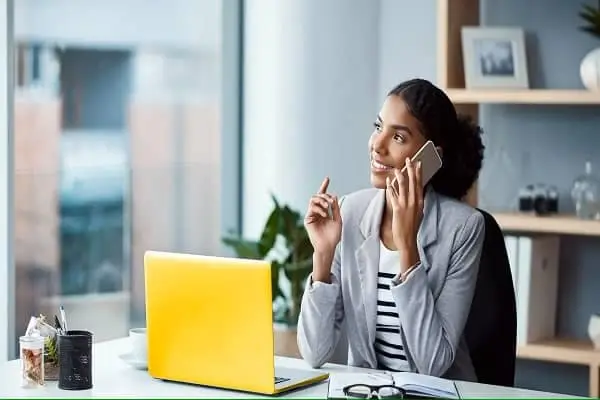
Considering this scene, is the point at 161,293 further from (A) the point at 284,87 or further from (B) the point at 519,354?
(A) the point at 284,87

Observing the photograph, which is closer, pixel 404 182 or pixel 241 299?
pixel 241 299

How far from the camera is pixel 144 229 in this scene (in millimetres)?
4637

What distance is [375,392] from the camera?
2.29 meters

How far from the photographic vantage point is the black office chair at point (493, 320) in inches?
112

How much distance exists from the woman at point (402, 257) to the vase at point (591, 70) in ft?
3.24

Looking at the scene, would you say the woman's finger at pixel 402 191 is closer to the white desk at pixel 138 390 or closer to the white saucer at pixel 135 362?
the white desk at pixel 138 390

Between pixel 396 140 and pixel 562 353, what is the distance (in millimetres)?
1364

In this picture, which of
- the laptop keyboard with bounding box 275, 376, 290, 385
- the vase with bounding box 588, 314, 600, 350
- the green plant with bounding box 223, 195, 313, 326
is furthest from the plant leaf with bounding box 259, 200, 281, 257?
the laptop keyboard with bounding box 275, 376, 290, 385

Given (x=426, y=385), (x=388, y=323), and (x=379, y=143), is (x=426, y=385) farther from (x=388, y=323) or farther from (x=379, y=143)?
(x=379, y=143)

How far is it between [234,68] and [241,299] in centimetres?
261

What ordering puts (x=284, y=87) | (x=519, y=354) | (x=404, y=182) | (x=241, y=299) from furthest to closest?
(x=284, y=87), (x=519, y=354), (x=404, y=182), (x=241, y=299)

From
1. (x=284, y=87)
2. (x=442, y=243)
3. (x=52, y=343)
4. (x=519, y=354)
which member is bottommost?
(x=519, y=354)

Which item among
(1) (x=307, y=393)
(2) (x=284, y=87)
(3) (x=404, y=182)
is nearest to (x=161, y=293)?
(1) (x=307, y=393)

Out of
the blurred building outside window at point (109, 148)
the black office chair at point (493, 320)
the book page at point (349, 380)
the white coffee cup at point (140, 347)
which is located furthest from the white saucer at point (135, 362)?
the blurred building outside window at point (109, 148)
